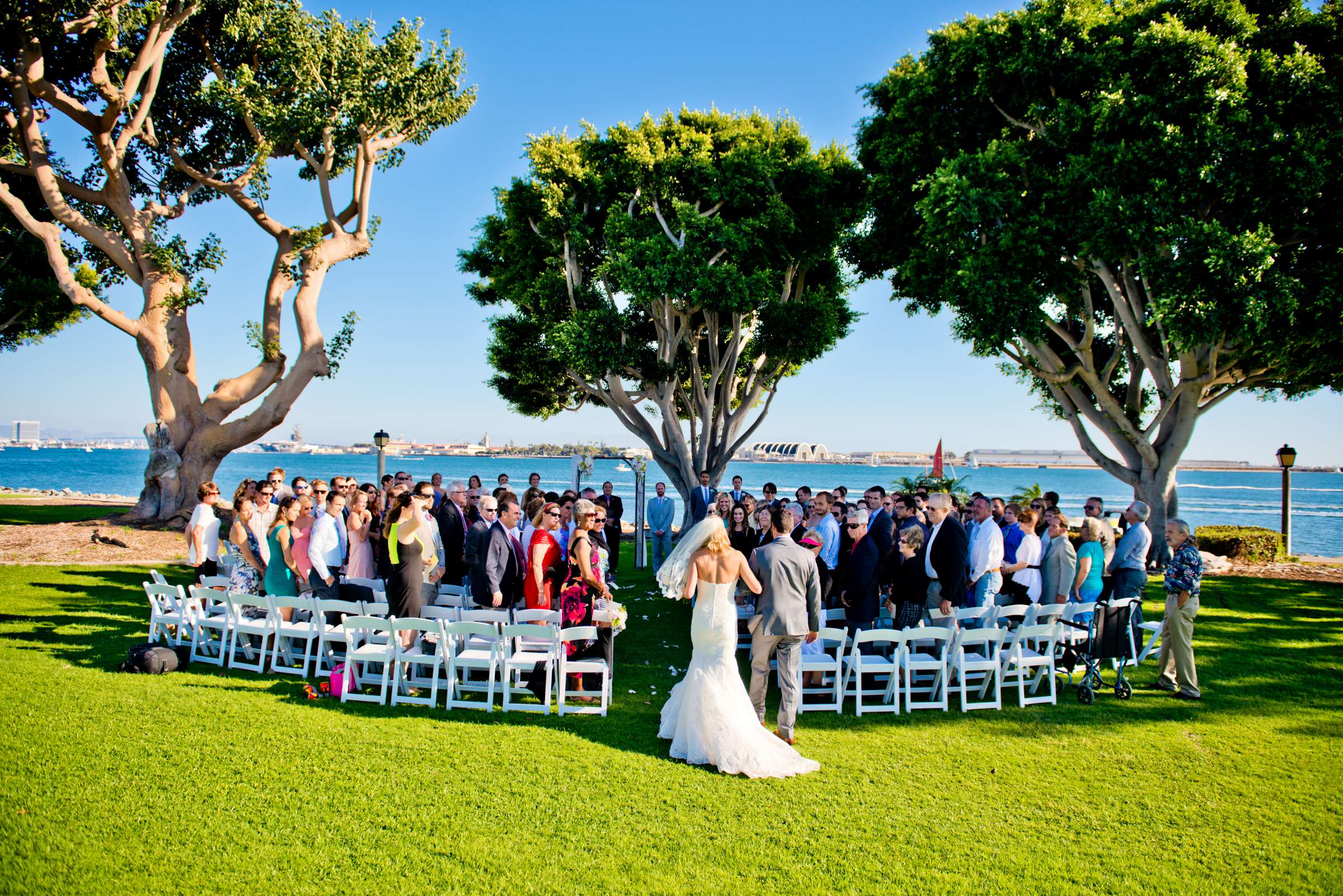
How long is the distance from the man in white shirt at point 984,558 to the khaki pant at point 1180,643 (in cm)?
155

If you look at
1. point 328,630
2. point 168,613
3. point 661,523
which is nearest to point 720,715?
point 328,630

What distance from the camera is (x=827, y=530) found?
984cm

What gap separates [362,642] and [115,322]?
1502 cm

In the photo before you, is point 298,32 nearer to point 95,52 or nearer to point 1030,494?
point 95,52

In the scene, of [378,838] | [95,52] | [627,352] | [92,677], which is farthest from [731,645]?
[95,52]

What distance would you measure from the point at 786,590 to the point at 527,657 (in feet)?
7.94

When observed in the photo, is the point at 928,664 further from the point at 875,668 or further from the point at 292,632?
the point at 292,632

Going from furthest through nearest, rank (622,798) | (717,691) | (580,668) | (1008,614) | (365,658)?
(1008,614), (365,658), (580,668), (717,691), (622,798)

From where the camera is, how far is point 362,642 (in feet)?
24.8

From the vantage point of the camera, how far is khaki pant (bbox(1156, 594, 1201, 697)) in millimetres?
7230

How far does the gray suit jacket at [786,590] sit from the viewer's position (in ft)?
19.7

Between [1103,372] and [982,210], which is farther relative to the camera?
[1103,372]

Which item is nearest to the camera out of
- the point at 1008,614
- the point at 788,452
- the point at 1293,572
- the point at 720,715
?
the point at 720,715

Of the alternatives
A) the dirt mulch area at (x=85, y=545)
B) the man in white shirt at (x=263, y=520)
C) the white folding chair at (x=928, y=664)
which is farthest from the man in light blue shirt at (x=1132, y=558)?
the dirt mulch area at (x=85, y=545)
